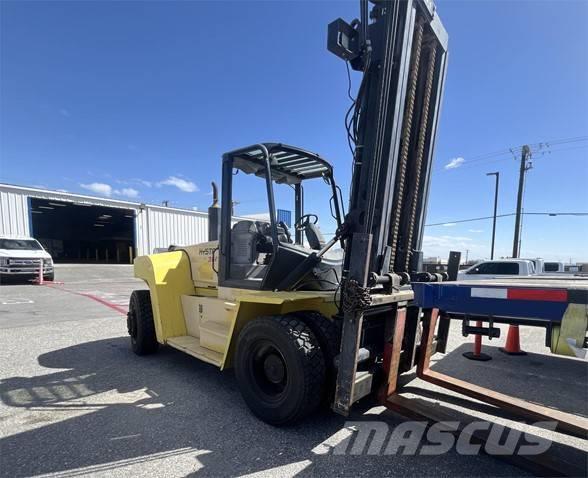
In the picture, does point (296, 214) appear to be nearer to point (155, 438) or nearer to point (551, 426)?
point (155, 438)

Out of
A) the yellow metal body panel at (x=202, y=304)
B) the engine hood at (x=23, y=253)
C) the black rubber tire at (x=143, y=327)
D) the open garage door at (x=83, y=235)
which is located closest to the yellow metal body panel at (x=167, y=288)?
the yellow metal body panel at (x=202, y=304)

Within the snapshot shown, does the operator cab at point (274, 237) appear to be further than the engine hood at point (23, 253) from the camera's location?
No

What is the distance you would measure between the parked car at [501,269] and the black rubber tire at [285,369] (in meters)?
8.83

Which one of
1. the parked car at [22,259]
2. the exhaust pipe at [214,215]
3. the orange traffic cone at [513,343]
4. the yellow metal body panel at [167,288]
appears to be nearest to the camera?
the exhaust pipe at [214,215]

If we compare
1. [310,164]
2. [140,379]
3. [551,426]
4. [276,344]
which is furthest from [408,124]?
[140,379]

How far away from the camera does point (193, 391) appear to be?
3748 mm

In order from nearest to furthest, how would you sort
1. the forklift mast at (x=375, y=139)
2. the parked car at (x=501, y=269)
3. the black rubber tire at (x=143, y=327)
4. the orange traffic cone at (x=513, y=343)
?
1. the forklift mast at (x=375, y=139)
2. the black rubber tire at (x=143, y=327)
3. the orange traffic cone at (x=513, y=343)
4. the parked car at (x=501, y=269)

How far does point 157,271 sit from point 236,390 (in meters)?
1.99

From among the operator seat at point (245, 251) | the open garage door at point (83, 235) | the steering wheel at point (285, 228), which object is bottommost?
the open garage door at point (83, 235)

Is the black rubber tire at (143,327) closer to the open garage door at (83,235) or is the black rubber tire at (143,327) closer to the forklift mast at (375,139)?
the forklift mast at (375,139)

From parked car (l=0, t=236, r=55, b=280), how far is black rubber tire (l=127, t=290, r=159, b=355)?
12.9m

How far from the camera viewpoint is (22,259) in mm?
14156

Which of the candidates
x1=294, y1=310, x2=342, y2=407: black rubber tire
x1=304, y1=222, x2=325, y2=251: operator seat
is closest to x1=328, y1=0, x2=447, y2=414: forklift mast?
x1=294, y1=310, x2=342, y2=407: black rubber tire

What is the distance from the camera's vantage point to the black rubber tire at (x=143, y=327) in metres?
4.93
